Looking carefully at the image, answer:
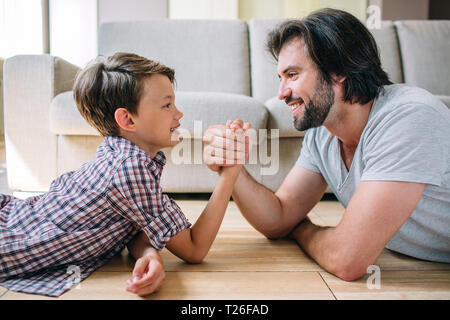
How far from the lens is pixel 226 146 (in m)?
0.84

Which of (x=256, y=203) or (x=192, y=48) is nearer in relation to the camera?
(x=256, y=203)

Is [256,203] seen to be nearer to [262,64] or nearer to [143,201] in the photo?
[143,201]

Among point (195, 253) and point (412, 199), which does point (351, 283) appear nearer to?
point (412, 199)

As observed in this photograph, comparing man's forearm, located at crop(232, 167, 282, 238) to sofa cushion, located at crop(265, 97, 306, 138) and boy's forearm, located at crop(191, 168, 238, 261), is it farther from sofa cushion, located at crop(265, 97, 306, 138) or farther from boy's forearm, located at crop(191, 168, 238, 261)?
sofa cushion, located at crop(265, 97, 306, 138)

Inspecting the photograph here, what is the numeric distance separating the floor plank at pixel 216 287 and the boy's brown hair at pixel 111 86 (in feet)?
1.24

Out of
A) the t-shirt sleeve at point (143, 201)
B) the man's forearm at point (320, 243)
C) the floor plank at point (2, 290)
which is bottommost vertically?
the floor plank at point (2, 290)

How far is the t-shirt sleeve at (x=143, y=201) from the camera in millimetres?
716

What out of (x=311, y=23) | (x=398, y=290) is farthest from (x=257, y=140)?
(x=398, y=290)

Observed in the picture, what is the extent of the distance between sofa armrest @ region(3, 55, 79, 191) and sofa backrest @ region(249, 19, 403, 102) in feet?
3.52

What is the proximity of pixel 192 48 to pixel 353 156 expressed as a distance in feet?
4.68

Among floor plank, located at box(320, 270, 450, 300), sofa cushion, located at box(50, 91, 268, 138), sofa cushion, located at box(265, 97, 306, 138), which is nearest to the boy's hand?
floor plank, located at box(320, 270, 450, 300)

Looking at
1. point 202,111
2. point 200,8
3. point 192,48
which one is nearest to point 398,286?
point 202,111

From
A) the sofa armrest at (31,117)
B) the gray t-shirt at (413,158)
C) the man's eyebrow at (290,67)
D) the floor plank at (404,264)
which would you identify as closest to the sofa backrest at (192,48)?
the sofa armrest at (31,117)

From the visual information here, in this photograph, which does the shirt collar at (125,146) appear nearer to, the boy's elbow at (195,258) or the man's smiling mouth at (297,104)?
the boy's elbow at (195,258)
